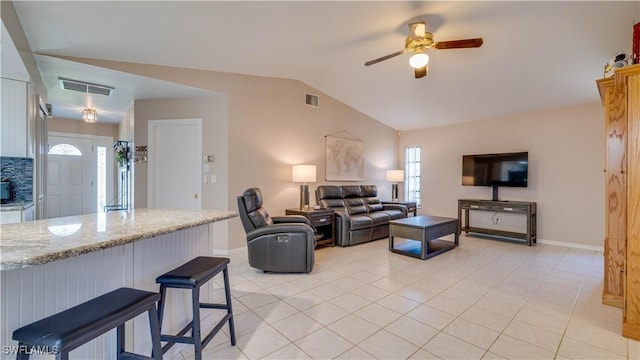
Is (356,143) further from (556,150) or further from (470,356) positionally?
(470,356)

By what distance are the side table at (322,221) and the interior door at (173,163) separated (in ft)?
5.34

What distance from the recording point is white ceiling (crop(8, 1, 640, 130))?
256cm

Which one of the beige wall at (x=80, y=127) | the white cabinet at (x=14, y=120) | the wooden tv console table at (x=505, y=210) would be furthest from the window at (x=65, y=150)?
A: the wooden tv console table at (x=505, y=210)

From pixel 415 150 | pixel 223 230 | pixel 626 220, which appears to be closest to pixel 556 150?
pixel 415 150

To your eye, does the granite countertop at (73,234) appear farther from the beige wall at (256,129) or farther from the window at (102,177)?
the window at (102,177)

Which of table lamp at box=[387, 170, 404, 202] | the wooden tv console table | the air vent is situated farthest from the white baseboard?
the air vent

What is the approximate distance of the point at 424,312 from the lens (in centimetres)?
247

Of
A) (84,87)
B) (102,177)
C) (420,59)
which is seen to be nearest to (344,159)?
(420,59)

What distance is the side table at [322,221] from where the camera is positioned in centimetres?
451

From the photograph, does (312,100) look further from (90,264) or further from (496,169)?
(90,264)

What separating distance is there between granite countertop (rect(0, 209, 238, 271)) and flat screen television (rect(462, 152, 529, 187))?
17.3ft

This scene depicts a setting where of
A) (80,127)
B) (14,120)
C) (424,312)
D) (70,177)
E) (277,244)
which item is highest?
(80,127)

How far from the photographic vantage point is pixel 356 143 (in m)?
6.13

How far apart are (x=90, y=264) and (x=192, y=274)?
0.49 meters
